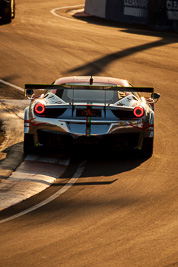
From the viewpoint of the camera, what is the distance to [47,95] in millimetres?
10273

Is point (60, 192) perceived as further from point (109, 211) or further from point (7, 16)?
point (7, 16)

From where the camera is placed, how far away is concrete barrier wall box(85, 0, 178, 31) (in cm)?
2594

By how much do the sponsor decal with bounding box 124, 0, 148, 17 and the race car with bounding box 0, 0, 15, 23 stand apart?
525 centimetres

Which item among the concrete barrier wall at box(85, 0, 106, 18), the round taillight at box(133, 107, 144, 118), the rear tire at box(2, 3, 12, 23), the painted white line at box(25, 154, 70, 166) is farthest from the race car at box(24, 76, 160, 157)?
the concrete barrier wall at box(85, 0, 106, 18)

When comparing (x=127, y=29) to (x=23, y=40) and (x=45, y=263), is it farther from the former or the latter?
(x=45, y=263)

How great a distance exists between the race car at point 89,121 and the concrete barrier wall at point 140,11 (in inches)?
657

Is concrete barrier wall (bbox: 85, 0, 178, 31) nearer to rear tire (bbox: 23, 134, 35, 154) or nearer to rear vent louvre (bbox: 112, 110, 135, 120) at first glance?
rear vent louvre (bbox: 112, 110, 135, 120)

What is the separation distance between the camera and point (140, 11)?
2881 centimetres

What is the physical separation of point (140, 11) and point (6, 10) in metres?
5.97

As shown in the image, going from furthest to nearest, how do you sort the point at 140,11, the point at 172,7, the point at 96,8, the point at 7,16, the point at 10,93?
1. the point at 96,8
2. the point at 140,11
3. the point at 7,16
4. the point at 172,7
5. the point at 10,93

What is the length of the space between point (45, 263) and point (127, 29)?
22578 mm

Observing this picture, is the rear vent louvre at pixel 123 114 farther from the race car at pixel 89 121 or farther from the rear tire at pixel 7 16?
the rear tire at pixel 7 16

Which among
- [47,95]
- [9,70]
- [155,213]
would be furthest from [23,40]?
[155,213]

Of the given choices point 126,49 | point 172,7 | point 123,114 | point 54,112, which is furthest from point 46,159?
point 172,7
